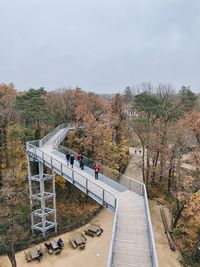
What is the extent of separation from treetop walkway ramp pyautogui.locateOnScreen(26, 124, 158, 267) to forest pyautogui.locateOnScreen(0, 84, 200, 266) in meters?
3.70

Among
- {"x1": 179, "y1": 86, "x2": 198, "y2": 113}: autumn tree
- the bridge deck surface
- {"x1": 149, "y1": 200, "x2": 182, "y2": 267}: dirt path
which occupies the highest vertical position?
{"x1": 179, "y1": 86, "x2": 198, "y2": 113}: autumn tree

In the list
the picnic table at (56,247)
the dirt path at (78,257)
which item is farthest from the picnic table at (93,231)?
the picnic table at (56,247)

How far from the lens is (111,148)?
103 feet

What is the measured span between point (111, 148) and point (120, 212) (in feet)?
53.9

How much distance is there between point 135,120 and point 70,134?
28.3ft

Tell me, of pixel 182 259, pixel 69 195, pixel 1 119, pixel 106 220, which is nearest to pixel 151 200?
pixel 106 220

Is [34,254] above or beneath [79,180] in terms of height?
beneath

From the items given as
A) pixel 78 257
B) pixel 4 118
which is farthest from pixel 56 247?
pixel 4 118

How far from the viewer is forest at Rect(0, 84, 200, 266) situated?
22.6 metres

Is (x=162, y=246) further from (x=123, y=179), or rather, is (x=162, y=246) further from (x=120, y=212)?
(x=120, y=212)

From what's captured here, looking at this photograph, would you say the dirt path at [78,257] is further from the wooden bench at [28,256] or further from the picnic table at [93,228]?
the picnic table at [93,228]

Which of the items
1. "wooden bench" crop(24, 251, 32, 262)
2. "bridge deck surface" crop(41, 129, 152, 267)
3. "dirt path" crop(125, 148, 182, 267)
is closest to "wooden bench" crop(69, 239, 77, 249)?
"wooden bench" crop(24, 251, 32, 262)

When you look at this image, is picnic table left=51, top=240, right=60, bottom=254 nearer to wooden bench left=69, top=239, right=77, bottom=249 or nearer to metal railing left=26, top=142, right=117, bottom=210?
wooden bench left=69, top=239, right=77, bottom=249

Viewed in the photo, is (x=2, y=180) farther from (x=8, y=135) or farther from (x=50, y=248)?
(x=50, y=248)
